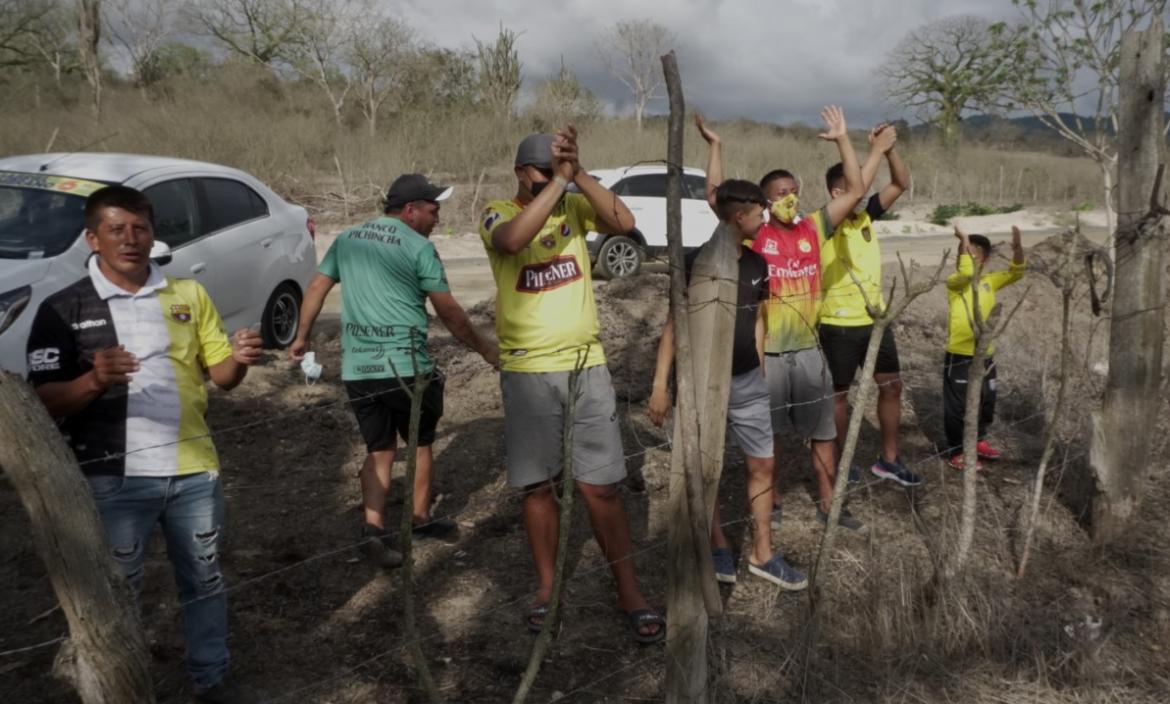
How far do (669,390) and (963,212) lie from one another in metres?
24.8

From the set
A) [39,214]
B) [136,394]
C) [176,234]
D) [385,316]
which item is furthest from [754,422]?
[39,214]

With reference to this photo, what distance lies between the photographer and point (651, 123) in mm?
30219

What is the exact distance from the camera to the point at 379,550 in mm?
3734

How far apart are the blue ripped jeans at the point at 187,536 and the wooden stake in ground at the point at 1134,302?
11.5 ft

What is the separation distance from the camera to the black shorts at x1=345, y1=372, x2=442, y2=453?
375cm

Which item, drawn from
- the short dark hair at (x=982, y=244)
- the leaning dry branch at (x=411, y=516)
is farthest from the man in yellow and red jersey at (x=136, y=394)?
the short dark hair at (x=982, y=244)

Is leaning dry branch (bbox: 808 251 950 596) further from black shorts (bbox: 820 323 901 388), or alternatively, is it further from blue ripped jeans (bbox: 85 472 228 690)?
blue ripped jeans (bbox: 85 472 228 690)

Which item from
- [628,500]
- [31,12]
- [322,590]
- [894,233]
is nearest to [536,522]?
[322,590]

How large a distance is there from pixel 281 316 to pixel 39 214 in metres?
2.15

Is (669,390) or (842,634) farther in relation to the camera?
(669,390)

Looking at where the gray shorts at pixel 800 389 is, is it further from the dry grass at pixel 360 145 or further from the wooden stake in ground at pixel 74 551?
the dry grass at pixel 360 145

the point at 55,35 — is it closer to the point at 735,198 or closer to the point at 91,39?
the point at 91,39

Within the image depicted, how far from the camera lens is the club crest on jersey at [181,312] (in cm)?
259

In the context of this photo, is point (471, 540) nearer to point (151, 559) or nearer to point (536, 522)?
point (536, 522)
